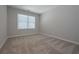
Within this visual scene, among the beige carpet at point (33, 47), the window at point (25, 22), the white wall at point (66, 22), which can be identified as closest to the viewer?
the beige carpet at point (33, 47)

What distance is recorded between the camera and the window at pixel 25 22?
4.74m

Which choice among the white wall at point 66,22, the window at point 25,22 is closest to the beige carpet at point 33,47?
the white wall at point 66,22

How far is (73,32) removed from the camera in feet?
9.73

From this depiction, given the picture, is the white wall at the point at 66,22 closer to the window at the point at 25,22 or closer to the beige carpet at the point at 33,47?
the beige carpet at the point at 33,47

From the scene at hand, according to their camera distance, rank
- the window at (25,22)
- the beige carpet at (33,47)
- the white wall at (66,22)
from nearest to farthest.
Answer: the beige carpet at (33,47) < the white wall at (66,22) < the window at (25,22)

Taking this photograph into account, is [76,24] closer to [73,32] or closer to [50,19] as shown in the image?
[73,32]

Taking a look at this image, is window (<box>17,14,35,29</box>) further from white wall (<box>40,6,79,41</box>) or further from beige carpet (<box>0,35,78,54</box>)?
beige carpet (<box>0,35,78,54</box>)

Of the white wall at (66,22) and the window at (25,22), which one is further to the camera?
the window at (25,22)

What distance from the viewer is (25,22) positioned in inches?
202

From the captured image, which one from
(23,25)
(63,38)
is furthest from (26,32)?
(63,38)

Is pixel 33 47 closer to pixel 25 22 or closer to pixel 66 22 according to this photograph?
pixel 66 22

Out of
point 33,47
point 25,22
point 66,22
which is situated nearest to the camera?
point 33,47

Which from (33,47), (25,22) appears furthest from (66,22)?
(25,22)

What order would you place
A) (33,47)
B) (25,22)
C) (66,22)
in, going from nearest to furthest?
1. (33,47)
2. (66,22)
3. (25,22)
